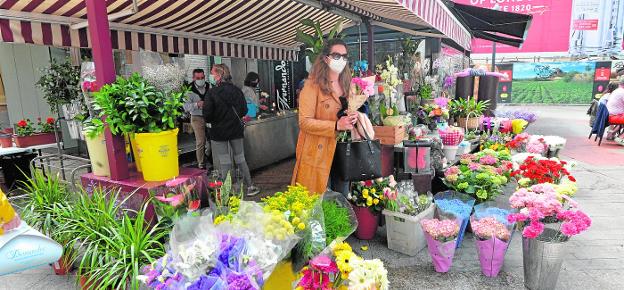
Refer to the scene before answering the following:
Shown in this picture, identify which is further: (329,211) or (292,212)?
(329,211)

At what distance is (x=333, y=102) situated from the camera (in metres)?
3.10

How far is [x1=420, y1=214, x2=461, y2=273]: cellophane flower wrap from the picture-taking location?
288 centimetres

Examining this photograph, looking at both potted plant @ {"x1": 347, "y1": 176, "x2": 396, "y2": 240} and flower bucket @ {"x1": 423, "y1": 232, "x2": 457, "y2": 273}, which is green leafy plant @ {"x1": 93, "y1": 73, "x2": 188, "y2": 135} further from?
flower bucket @ {"x1": 423, "y1": 232, "x2": 457, "y2": 273}

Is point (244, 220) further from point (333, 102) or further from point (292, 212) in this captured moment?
point (333, 102)

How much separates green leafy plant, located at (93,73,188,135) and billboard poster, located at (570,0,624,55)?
23.5 m

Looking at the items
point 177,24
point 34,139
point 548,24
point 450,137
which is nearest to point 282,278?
point 450,137

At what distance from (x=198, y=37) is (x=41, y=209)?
3.44 metres

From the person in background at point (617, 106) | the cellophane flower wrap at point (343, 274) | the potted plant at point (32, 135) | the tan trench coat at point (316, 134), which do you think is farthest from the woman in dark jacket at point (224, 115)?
the person in background at point (617, 106)

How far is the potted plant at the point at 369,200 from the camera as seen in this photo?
349 cm

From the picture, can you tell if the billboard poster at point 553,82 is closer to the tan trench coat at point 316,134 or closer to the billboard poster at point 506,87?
the billboard poster at point 506,87

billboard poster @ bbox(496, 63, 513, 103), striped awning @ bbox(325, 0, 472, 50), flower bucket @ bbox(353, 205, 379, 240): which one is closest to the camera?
striped awning @ bbox(325, 0, 472, 50)

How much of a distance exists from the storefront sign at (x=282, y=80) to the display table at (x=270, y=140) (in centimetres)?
392

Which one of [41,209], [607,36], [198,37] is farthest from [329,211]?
[607,36]

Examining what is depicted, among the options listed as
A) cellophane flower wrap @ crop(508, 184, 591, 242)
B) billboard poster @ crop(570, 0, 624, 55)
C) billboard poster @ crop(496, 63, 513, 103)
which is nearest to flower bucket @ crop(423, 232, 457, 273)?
cellophane flower wrap @ crop(508, 184, 591, 242)
